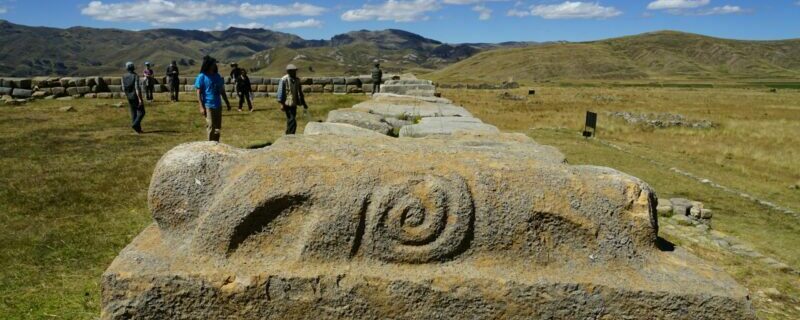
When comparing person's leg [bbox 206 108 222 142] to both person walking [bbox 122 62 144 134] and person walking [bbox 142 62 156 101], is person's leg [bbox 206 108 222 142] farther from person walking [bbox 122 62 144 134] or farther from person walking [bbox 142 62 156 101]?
person walking [bbox 142 62 156 101]

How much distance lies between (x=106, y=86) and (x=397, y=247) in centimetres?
1959

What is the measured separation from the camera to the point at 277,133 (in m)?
11.9

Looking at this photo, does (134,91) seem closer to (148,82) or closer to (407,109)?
(407,109)

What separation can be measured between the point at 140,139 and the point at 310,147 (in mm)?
8442

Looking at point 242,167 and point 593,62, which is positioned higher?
point 593,62

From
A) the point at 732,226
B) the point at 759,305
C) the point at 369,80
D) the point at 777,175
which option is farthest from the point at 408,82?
the point at 759,305

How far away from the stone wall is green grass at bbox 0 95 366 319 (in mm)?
5401

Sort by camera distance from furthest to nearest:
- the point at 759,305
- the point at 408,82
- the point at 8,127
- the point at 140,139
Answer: the point at 408,82
the point at 8,127
the point at 140,139
the point at 759,305

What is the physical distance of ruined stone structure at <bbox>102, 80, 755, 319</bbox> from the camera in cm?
279

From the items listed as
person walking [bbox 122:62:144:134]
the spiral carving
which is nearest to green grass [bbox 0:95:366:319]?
person walking [bbox 122:62:144:134]

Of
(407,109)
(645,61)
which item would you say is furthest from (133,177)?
(645,61)

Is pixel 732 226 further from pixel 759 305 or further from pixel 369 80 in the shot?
pixel 369 80

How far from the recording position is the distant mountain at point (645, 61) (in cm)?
9762

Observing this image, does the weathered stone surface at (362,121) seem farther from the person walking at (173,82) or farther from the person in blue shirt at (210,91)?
the person walking at (173,82)
